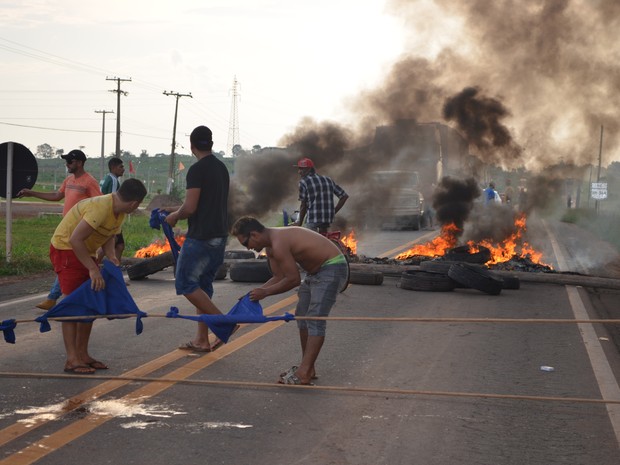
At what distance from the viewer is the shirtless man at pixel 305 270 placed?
22.1 ft

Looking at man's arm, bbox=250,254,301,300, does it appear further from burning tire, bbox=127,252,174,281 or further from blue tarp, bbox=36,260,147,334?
burning tire, bbox=127,252,174,281

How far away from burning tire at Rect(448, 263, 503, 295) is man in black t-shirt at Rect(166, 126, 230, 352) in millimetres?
5845

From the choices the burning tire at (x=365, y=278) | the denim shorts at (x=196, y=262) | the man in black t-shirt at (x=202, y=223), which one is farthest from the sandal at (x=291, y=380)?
the burning tire at (x=365, y=278)

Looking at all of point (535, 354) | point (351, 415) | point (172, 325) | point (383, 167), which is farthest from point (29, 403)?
point (383, 167)

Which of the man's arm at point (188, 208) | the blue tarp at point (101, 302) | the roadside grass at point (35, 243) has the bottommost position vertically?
the roadside grass at point (35, 243)

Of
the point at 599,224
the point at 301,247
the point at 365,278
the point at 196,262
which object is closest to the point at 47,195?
the point at 196,262

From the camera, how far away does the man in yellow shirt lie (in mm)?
7031

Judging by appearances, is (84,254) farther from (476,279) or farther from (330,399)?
(476,279)

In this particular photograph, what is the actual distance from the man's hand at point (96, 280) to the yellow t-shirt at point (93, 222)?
Result: 0.33 metres

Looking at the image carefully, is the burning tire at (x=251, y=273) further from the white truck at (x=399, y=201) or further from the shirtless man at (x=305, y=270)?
the white truck at (x=399, y=201)

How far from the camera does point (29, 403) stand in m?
6.17

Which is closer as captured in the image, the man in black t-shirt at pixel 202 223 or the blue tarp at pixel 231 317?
the blue tarp at pixel 231 317

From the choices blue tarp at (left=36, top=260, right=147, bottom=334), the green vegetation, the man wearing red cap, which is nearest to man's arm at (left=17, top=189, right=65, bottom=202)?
the man wearing red cap

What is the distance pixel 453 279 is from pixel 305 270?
6.54m
